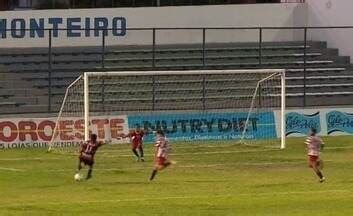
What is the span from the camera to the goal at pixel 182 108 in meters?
41.7

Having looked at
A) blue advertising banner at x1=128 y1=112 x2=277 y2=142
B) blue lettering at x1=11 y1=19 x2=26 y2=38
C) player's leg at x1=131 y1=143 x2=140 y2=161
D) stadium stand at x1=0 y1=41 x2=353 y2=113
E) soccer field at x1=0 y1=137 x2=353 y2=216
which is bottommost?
soccer field at x1=0 y1=137 x2=353 y2=216

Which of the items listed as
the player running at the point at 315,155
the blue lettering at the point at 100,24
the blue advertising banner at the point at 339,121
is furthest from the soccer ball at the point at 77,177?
the blue lettering at the point at 100,24

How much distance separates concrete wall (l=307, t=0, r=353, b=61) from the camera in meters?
53.2

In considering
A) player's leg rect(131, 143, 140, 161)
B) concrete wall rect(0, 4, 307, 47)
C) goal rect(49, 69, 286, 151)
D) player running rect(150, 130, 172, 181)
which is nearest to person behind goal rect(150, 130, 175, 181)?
player running rect(150, 130, 172, 181)

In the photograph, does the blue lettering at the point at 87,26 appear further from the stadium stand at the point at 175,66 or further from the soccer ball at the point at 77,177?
the soccer ball at the point at 77,177

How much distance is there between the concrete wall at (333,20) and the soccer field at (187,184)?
12.7 metres

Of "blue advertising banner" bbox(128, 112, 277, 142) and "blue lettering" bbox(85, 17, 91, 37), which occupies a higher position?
"blue lettering" bbox(85, 17, 91, 37)

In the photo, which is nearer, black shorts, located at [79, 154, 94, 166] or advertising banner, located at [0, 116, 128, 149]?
black shorts, located at [79, 154, 94, 166]

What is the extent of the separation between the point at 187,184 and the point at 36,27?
78.6 ft

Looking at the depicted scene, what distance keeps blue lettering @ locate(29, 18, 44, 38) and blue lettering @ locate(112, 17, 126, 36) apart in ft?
11.5

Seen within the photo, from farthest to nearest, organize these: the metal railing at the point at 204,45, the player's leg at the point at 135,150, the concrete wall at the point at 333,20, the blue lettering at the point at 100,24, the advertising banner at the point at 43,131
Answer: the concrete wall at the point at 333,20, the blue lettering at the point at 100,24, the metal railing at the point at 204,45, the advertising banner at the point at 43,131, the player's leg at the point at 135,150

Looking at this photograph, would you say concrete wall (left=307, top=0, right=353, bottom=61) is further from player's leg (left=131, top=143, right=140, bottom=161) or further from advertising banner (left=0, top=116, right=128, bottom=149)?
player's leg (left=131, top=143, right=140, bottom=161)

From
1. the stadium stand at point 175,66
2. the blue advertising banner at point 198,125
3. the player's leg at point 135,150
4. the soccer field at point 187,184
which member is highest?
the stadium stand at point 175,66

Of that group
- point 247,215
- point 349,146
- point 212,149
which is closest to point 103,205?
point 247,215
